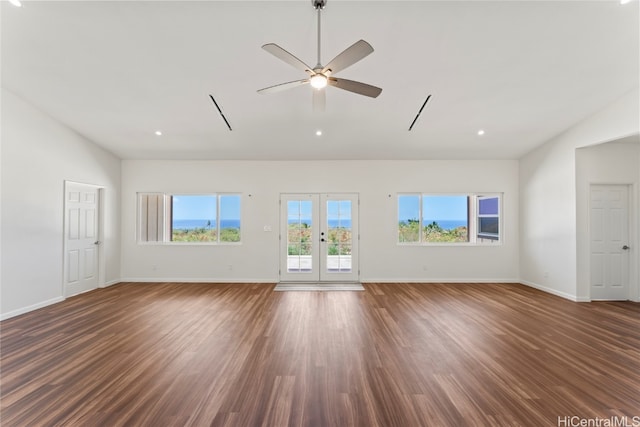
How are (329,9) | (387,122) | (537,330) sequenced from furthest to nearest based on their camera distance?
(387,122)
(537,330)
(329,9)

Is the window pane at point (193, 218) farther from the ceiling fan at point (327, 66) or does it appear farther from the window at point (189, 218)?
the ceiling fan at point (327, 66)

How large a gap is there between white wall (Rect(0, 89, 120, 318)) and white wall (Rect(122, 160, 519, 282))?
59.8 inches

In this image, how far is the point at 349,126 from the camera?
5070 mm

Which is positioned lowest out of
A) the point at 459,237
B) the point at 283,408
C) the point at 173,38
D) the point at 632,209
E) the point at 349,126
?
the point at 283,408

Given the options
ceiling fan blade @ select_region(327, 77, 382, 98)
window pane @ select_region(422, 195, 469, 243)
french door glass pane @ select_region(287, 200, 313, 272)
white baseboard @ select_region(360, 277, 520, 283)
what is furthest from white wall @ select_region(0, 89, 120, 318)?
window pane @ select_region(422, 195, 469, 243)

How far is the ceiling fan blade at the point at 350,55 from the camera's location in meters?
2.26

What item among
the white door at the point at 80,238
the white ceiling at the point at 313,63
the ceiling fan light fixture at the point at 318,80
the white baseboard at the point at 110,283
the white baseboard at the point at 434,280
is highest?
the white ceiling at the point at 313,63

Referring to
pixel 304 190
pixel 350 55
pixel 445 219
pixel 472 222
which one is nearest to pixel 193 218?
pixel 304 190

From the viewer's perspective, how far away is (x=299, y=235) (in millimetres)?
6516

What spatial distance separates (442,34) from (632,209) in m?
4.90

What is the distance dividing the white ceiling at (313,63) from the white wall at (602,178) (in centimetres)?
73

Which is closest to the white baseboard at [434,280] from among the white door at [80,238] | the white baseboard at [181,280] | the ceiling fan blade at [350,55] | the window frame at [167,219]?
the white baseboard at [181,280]

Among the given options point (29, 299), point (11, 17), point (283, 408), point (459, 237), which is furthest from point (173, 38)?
point (459, 237)

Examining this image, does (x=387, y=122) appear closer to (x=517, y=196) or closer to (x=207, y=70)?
(x=207, y=70)
